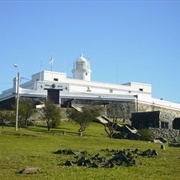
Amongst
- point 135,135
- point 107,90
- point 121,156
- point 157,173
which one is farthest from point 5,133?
point 107,90

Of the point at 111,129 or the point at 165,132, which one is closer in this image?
the point at 111,129

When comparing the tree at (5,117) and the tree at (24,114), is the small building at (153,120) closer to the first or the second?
the tree at (24,114)

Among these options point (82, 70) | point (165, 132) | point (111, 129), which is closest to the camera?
point (111, 129)

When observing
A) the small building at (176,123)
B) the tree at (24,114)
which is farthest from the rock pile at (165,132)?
the tree at (24,114)

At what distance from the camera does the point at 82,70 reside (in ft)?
238

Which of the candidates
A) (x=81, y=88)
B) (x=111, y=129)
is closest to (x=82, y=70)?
(x=81, y=88)

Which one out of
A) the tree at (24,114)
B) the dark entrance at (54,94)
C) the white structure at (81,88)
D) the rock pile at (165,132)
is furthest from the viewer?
the white structure at (81,88)

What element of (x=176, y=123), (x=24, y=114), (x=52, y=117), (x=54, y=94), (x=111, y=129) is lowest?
(x=111, y=129)

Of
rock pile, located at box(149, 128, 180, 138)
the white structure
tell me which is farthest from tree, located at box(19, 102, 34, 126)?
the white structure

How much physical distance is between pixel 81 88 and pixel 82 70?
7714 mm

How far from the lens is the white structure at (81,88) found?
58688 mm

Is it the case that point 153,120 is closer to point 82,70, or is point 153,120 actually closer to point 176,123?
point 176,123

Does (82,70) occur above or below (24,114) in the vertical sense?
above

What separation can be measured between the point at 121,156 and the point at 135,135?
67.2 ft
